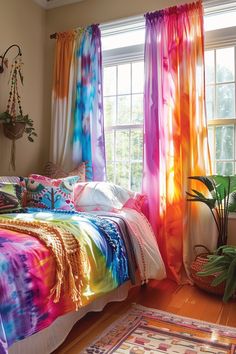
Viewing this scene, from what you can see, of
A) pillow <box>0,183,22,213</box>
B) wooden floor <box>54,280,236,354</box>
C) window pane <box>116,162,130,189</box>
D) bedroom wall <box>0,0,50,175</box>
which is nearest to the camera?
wooden floor <box>54,280,236,354</box>

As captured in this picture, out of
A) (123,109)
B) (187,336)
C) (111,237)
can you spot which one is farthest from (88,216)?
(123,109)

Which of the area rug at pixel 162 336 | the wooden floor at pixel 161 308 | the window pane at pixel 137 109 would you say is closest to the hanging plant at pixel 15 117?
the window pane at pixel 137 109

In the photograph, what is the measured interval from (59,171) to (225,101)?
1836mm

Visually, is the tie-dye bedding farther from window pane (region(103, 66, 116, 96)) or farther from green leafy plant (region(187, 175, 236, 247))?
window pane (region(103, 66, 116, 96))

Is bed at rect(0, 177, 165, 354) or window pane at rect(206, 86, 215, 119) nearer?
bed at rect(0, 177, 165, 354)

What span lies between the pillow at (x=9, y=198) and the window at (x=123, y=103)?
A: 3.98 ft

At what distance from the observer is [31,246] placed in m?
1.61

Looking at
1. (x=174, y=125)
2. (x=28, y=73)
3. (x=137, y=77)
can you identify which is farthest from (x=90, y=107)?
(x=174, y=125)

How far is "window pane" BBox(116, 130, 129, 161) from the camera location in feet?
11.8

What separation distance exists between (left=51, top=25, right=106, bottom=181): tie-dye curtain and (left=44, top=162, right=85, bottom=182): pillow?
0.06m

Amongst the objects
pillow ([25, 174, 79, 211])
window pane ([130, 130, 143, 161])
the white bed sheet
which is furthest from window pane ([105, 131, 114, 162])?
the white bed sheet

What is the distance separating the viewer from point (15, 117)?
3271 mm

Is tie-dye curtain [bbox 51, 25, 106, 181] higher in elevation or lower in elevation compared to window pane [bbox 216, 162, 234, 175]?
higher

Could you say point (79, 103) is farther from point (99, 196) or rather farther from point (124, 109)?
point (99, 196)
